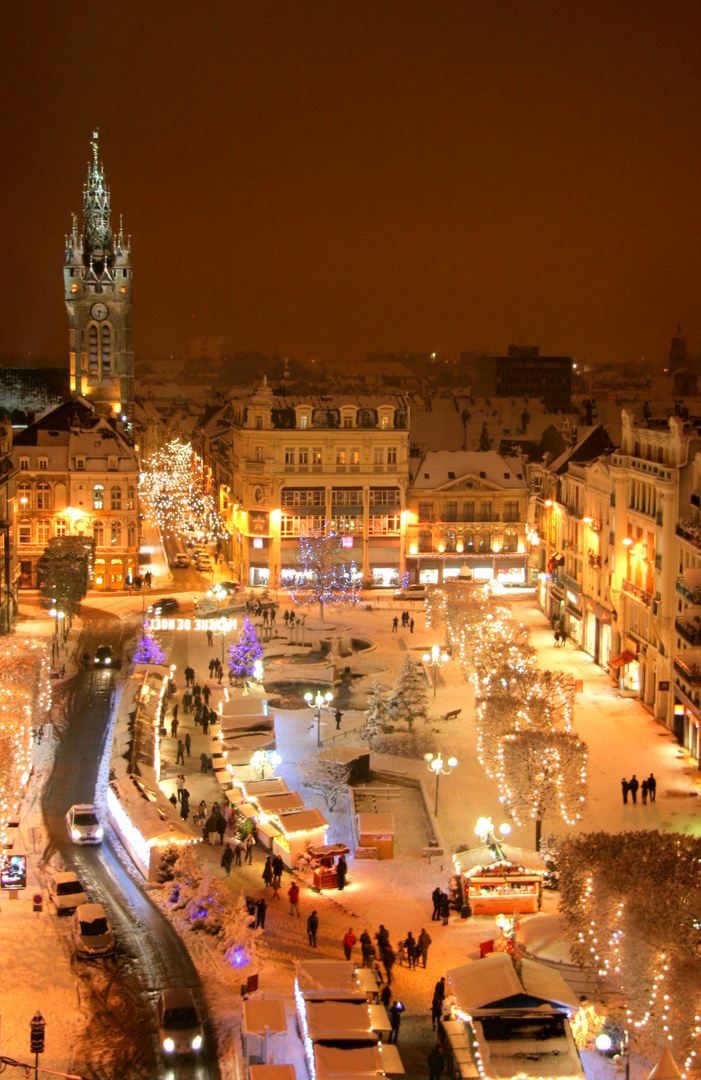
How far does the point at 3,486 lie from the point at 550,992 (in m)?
43.1

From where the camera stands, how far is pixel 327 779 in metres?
36.3

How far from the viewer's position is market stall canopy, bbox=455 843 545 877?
28.2 metres

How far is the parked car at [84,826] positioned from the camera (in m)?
30.8

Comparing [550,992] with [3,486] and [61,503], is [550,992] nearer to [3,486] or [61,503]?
[3,486]

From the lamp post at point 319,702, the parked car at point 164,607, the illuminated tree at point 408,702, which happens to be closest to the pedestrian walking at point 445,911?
the lamp post at point 319,702

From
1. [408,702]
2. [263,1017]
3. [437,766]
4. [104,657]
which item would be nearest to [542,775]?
[437,766]

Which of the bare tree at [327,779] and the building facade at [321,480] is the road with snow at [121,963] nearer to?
the bare tree at [327,779]

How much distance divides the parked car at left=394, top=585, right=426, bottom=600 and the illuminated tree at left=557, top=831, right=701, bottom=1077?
145 feet

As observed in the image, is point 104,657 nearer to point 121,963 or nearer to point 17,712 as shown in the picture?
point 17,712

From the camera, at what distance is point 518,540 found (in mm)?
72000

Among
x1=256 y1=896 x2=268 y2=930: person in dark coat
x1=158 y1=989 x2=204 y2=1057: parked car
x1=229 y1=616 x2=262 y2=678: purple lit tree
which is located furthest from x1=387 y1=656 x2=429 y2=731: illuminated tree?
x1=158 y1=989 x2=204 y2=1057: parked car

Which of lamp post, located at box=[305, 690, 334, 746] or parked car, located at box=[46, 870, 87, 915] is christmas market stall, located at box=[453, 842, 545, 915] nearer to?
parked car, located at box=[46, 870, 87, 915]

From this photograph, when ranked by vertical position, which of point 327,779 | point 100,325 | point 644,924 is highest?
point 100,325

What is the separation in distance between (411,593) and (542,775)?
36.1 metres
